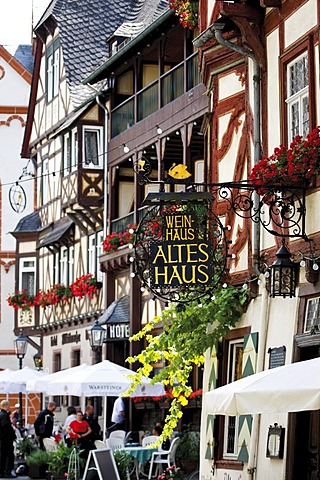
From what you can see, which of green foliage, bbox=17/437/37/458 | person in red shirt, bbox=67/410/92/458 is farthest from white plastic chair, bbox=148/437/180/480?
green foliage, bbox=17/437/37/458

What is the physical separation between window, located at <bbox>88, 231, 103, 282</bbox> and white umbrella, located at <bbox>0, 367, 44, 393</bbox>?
3406mm

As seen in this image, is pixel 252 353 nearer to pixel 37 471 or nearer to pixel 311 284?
pixel 311 284

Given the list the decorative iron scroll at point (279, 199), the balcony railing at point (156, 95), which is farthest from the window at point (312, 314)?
the balcony railing at point (156, 95)

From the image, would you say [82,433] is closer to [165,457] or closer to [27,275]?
[165,457]

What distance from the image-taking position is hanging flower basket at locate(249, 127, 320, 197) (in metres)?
14.4

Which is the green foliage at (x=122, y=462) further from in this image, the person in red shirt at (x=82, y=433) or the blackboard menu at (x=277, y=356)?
the blackboard menu at (x=277, y=356)

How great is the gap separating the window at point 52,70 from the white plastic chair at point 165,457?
1735 centimetres

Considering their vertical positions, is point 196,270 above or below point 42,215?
below

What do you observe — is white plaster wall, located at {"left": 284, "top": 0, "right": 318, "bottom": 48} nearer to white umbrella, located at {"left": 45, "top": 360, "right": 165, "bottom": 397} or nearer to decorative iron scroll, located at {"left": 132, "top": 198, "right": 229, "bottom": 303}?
decorative iron scroll, located at {"left": 132, "top": 198, "right": 229, "bottom": 303}

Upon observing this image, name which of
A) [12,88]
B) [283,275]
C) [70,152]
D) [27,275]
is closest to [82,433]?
[283,275]

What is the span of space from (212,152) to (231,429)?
403 centimetres

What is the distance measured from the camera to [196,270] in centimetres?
1544

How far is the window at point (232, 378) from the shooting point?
17875 millimetres

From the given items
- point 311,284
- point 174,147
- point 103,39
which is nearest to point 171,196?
point 311,284
